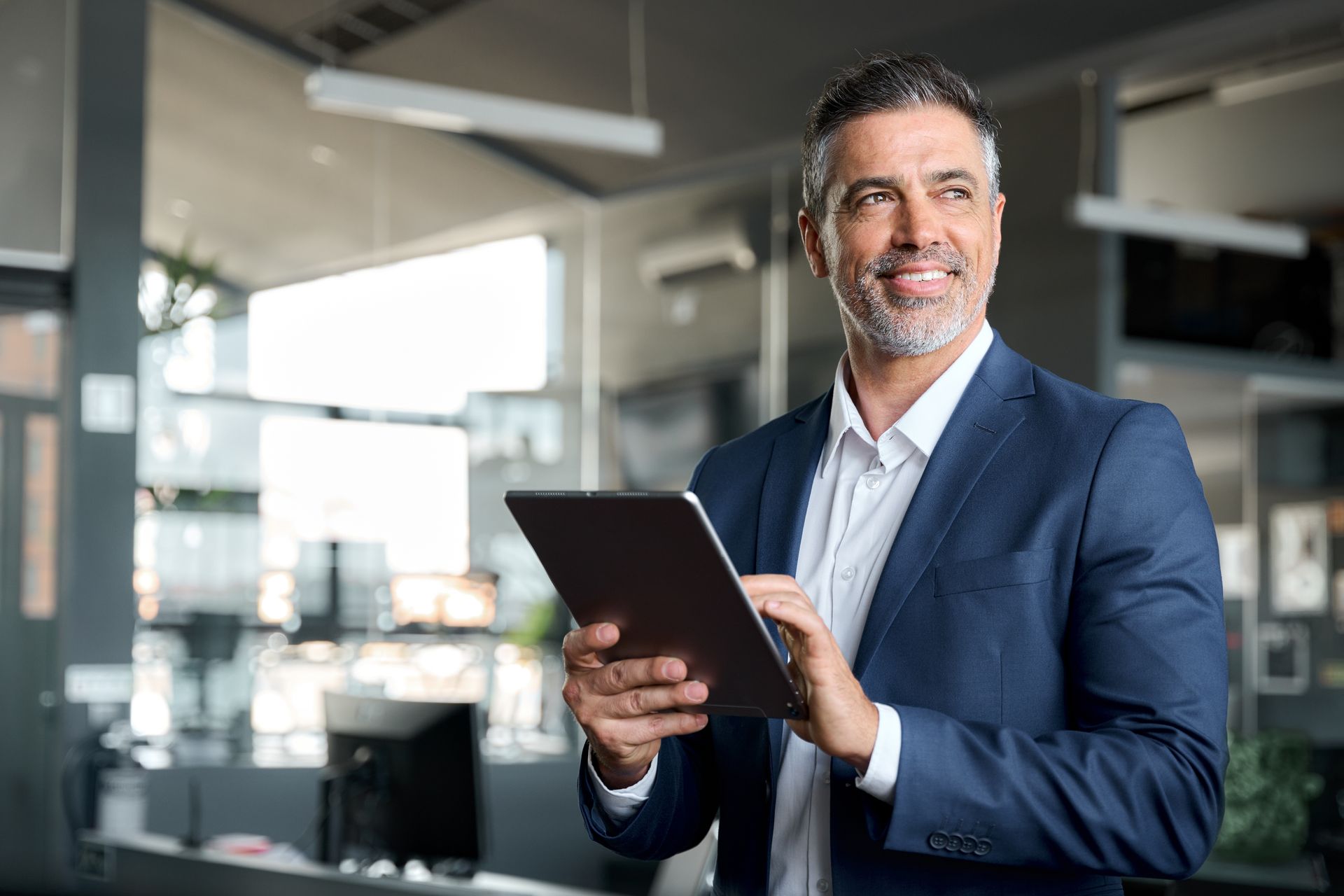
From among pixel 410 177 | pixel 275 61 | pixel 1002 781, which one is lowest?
pixel 1002 781

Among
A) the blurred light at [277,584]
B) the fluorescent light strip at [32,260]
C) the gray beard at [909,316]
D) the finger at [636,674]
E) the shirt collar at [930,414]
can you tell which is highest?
the fluorescent light strip at [32,260]

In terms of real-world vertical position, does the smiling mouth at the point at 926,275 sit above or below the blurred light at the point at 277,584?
above

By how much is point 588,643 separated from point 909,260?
52 centimetres

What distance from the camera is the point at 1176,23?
572 cm

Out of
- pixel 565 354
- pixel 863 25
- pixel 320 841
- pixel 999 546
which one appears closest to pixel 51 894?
pixel 320 841

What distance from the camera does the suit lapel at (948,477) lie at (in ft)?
4.43

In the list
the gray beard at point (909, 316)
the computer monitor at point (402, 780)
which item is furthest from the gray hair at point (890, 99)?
the computer monitor at point (402, 780)

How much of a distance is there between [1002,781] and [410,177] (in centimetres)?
620

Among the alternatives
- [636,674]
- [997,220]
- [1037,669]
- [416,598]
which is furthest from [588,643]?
[416,598]

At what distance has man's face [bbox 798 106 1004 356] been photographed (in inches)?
56.8

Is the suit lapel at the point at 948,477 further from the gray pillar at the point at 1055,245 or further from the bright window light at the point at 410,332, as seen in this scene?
the bright window light at the point at 410,332

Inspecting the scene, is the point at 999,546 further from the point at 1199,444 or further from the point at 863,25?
the point at 1199,444

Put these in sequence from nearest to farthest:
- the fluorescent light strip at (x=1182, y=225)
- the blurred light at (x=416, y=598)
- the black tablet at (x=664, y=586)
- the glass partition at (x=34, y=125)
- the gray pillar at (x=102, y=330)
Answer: the black tablet at (x=664, y=586) < the fluorescent light strip at (x=1182, y=225) < the gray pillar at (x=102, y=330) < the glass partition at (x=34, y=125) < the blurred light at (x=416, y=598)

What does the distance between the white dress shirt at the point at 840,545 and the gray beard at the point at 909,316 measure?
0.16 feet
